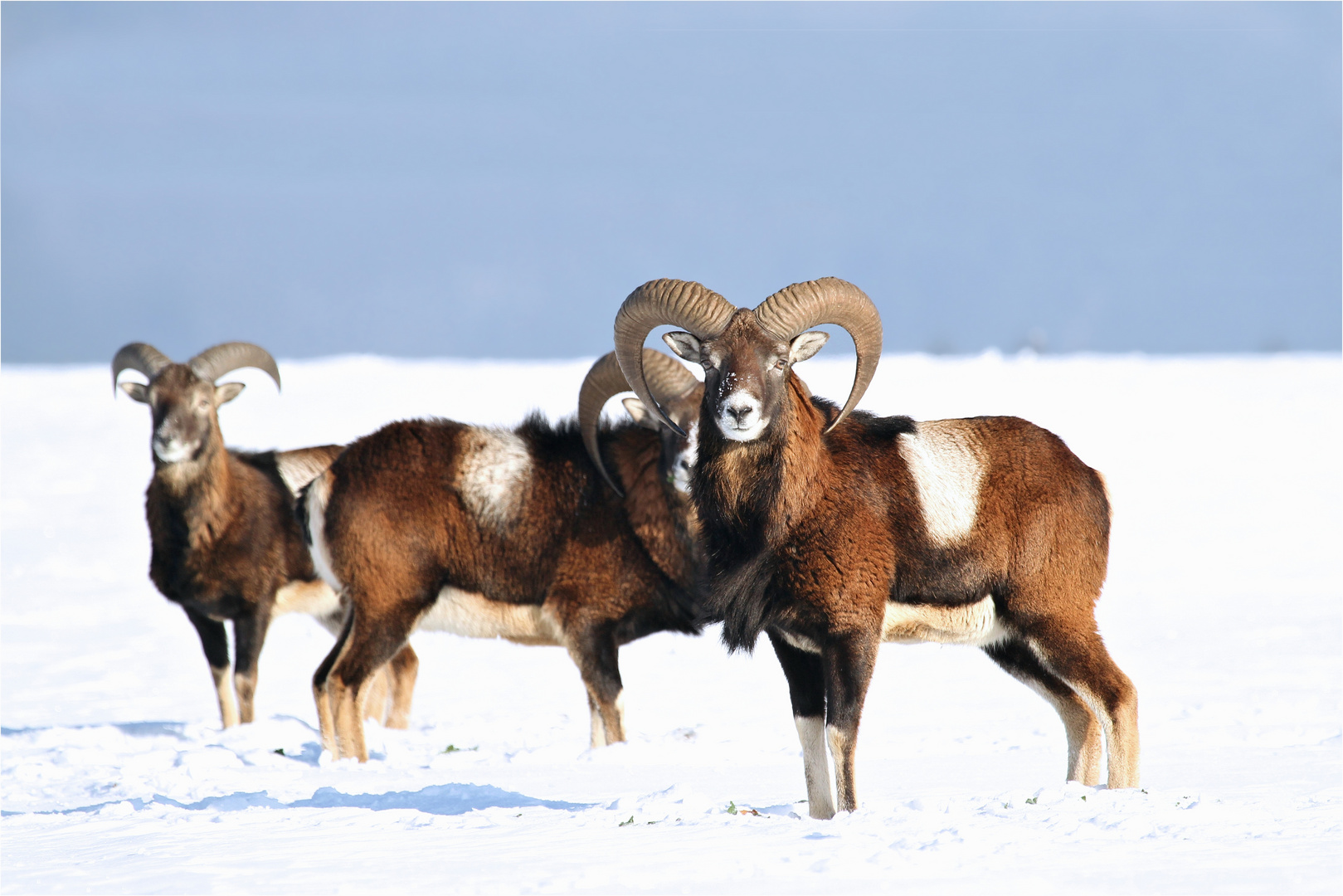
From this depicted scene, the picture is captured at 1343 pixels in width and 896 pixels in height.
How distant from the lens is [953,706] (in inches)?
543

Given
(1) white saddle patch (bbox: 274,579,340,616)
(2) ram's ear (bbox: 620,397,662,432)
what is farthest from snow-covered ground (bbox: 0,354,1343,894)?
(2) ram's ear (bbox: 620,397,662,432)

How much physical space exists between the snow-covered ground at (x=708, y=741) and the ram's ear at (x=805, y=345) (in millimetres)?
2495

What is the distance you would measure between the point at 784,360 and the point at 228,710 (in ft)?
25.3

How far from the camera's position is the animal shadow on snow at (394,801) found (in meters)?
8.12

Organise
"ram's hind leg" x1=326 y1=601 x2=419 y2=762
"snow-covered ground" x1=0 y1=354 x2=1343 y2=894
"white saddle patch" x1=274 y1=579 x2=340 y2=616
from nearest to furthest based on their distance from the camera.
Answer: "snow-covered ground" x1=0 y1=354 x2=1343 y2=894
"ram's hind leg" x1=326 y1=601 x2=419 y2=762
"white saddle patch" x1=274 y1=579 x2=340 y2=616

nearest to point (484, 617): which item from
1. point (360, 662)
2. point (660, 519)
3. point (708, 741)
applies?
point (360, 662)

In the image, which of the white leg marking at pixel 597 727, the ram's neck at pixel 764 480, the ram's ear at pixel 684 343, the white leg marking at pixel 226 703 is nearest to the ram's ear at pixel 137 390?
the white leg marking at pixel 226 703

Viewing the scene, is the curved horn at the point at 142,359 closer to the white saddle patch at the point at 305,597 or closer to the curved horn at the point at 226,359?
the curved horn at the point at 226,359

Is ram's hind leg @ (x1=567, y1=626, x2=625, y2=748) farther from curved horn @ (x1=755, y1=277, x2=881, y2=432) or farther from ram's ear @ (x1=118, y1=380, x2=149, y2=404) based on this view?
ram's ear @ (x1=118, y1=380, x2=149, y2=404)

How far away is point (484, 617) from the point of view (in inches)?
464

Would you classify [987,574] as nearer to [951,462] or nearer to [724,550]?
[951,462]

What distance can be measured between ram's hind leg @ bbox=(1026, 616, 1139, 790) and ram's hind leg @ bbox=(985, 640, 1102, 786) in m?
0.21

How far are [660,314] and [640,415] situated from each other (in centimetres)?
439

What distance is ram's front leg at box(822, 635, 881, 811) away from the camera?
24.2 feet
